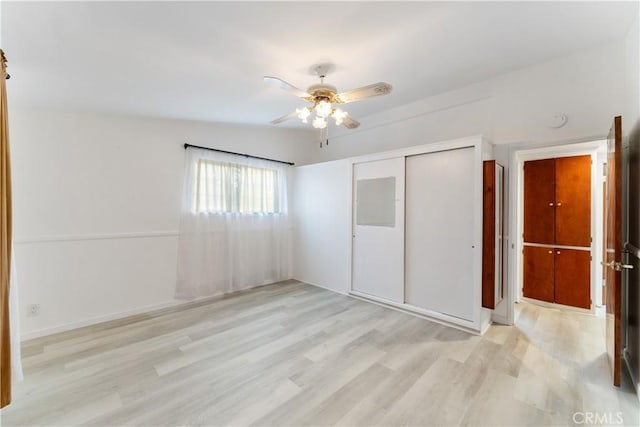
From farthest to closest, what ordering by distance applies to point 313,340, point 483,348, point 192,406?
1. point 313,340
2. point 483,348
3. point 192,406

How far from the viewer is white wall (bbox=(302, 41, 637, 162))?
96.0 inches

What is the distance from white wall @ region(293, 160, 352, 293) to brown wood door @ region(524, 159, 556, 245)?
8.57 ft

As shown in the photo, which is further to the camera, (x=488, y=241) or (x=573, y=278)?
(x=573, y=278)

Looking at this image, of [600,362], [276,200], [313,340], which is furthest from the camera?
[276,200]

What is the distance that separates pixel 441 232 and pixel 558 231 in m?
1.94

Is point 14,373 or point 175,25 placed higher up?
point 175,25

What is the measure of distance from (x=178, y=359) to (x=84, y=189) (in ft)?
7.31

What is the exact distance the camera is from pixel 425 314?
315 cm

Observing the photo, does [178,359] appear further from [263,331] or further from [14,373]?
[14,373]

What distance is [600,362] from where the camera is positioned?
88.7 inches

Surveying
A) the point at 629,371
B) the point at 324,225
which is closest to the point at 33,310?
the point at 324,225

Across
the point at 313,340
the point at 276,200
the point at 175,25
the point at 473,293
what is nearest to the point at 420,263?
the point at 473,293

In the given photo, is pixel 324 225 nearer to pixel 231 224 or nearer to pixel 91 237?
pixel 231 224

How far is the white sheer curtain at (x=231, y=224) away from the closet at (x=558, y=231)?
3.83 metres
